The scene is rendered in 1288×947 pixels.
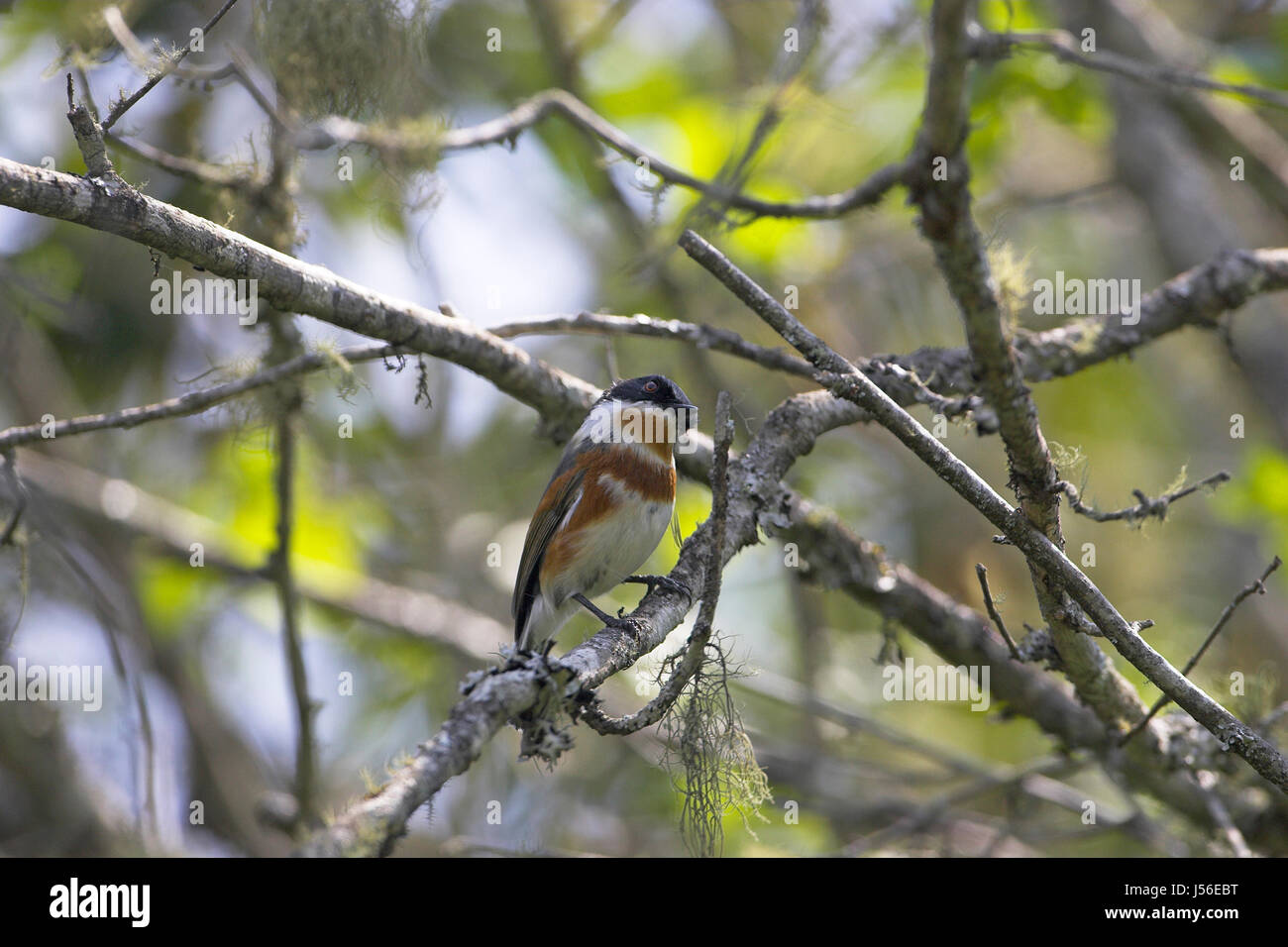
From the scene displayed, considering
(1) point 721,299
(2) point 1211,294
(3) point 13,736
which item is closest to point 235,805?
(3) point 13,736

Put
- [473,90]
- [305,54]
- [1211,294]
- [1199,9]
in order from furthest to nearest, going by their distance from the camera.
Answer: [1199,9]
[473,90]
[1211,294]
[305,54]

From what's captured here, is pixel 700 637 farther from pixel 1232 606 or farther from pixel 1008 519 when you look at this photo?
pixel 1232 606

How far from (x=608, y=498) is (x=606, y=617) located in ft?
2.11

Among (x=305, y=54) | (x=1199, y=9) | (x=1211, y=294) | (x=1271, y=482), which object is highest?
(x=1199, y=9)

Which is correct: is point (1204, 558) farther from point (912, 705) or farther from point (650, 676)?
point (650, 676)

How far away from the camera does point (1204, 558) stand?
862cm

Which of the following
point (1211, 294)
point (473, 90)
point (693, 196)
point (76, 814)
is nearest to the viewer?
point (1211, 294)

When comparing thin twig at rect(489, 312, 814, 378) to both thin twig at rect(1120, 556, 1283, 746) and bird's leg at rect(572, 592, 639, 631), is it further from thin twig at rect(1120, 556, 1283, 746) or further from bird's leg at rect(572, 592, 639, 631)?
thin twig at rect(1120, 556, 1283, 746)

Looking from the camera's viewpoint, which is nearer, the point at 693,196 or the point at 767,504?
the point at 767,504

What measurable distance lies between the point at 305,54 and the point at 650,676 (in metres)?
2.73

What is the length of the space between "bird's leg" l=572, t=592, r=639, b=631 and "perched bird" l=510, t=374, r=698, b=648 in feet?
0.04

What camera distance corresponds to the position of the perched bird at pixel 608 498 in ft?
14.0

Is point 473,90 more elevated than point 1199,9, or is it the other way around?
point 1199,9

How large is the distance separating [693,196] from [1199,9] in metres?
5.69
